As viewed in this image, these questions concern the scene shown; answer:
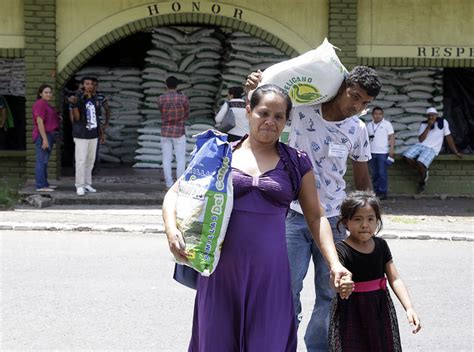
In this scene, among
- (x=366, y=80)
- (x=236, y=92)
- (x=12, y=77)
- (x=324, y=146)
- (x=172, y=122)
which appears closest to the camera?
(x=366, y=80)

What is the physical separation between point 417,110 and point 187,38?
4454 millimetres

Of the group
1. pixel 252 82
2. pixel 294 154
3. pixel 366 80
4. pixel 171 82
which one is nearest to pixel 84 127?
pixel 171 82

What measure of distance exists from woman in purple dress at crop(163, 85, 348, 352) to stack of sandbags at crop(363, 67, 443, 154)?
37.5 feet

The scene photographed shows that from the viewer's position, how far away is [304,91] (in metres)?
5.25

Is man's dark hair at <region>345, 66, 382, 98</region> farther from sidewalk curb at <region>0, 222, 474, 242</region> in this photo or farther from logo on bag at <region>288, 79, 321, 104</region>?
sidewalk curb at <region>0, 222, 474, 242</region>

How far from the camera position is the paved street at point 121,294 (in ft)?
21.9

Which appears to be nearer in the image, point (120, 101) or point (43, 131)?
point (43, 131)

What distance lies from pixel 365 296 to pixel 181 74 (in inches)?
489

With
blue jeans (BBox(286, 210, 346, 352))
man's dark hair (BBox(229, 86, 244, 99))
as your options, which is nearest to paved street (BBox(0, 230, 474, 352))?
blue jeans (BBox(286, 210, 346, 352))

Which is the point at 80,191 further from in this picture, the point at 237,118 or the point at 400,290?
the point at 400,290

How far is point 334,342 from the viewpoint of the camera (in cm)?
492

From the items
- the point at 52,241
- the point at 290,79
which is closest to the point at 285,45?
the point at 52,241

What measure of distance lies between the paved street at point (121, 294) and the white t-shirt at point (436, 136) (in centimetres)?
424

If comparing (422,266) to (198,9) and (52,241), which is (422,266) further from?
(198,9)
